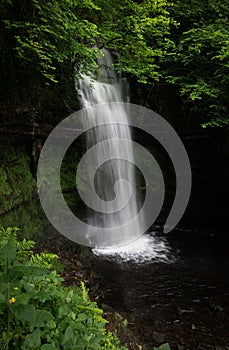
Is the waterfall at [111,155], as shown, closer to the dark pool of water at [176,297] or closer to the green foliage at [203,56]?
the dark pool of water at [176,297]

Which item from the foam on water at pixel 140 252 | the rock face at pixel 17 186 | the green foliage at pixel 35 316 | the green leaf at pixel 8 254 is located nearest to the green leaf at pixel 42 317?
the green foliage at pixel 35 316

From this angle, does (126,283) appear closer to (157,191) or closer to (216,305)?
(216,305)

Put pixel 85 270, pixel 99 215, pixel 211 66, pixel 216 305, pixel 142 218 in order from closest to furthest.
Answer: pixel 216 305 < pixel 85 270 < pixel 211 66 < pixel 99 215 < pixel 142 218

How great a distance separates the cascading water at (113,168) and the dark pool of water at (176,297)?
99 cm

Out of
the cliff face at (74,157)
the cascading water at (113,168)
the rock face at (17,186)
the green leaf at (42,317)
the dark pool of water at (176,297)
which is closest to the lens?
the green leaf at (42,317)

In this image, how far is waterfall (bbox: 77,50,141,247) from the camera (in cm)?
861

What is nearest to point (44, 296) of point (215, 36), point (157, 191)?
point (215, 36)

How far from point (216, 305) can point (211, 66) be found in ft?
21.1

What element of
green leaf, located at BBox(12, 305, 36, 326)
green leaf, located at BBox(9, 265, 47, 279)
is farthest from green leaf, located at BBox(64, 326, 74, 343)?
green leaf, located at BBox(9, 265, 47, 279)

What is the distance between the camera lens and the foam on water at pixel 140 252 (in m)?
7.52

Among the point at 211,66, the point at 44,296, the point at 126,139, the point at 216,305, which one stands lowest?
the point at 216,305

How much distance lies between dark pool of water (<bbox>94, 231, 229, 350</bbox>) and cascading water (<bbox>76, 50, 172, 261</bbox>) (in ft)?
A: 3.25

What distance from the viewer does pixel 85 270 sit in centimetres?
623

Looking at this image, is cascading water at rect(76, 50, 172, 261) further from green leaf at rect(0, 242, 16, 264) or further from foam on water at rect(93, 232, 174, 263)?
green leaf at rect(0, 242, 16, 264)
